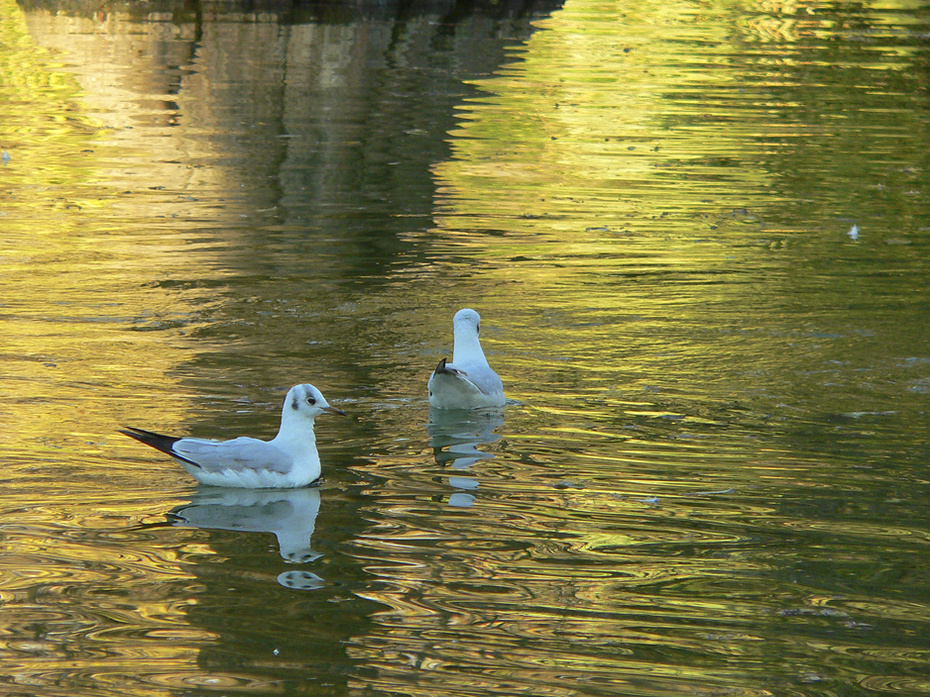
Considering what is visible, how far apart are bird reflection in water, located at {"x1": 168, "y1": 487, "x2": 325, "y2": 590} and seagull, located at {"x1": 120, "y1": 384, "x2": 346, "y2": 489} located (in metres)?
0.07

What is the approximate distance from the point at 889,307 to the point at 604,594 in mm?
6339

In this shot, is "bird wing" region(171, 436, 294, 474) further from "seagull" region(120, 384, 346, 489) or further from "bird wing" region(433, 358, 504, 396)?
"bird wing" region(433, 358, 504, 396)

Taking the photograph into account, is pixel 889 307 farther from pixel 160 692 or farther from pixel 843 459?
pixel 160 692

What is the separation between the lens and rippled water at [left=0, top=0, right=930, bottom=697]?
5633mm

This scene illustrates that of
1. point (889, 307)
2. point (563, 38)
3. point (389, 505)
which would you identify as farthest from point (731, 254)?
point (563, 38)

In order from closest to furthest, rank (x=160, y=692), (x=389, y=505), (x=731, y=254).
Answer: (x=160, y=692) → (x=389, y=505) → (x=731, y=254)

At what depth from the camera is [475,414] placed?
28.9ft

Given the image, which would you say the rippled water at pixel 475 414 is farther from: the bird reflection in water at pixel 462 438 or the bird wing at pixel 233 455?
the bird wing at pixel 233 455

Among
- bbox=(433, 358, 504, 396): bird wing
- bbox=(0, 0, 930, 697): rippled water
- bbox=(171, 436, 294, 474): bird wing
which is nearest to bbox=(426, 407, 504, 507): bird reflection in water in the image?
bbox=(0, 0, 930, 697): rippled water

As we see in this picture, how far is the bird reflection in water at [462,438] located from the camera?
7488mm

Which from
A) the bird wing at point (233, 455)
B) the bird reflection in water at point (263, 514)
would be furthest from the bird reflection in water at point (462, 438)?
the bird wing at point (233, 455)

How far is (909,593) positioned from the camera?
6.15 m

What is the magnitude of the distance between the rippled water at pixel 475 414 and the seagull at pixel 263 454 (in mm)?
150

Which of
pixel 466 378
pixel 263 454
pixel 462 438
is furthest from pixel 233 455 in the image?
pixel 466 378
